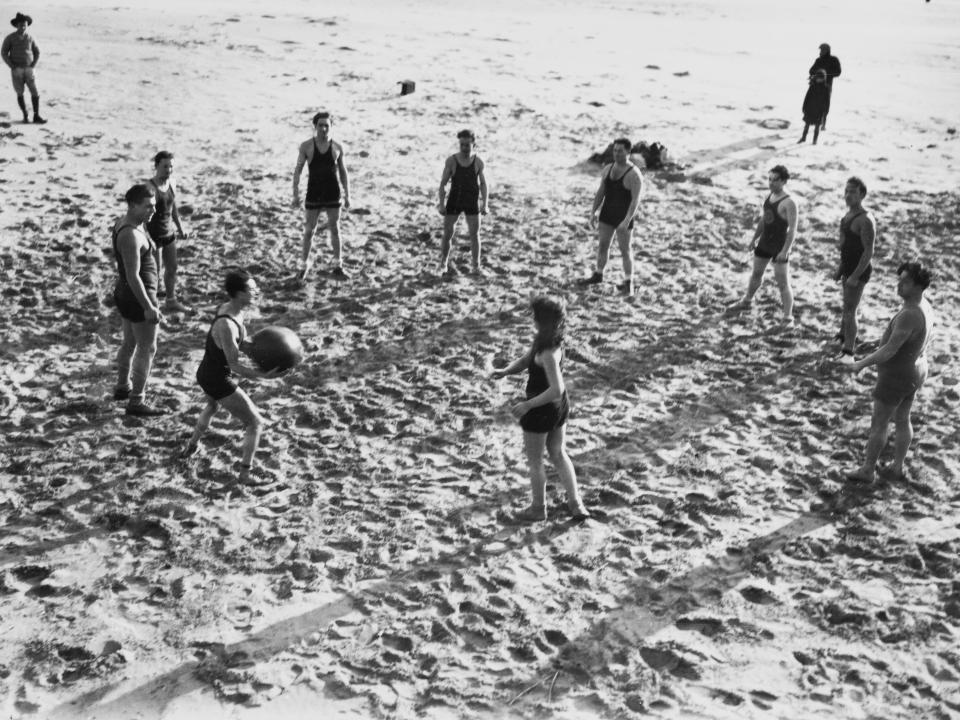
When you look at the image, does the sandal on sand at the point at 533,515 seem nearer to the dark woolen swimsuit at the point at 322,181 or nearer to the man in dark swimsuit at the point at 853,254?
the man in dark swimsuit at the point at 853,254

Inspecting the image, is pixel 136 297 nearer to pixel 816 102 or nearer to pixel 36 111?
pixel 36 111

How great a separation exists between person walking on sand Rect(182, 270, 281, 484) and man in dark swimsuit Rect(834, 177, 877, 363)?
5290mm

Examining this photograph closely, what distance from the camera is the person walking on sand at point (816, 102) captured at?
1634 cm

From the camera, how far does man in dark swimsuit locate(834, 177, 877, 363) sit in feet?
29.5

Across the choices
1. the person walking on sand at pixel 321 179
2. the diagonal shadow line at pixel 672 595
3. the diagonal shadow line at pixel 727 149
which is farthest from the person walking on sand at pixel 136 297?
the diagonal shadow line at pixel 727 149

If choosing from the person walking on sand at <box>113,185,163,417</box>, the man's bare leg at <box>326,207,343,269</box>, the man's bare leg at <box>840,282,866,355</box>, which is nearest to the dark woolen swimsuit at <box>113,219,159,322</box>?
the person walking on sand at <box>113,185,163,417</box>

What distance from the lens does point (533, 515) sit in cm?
710

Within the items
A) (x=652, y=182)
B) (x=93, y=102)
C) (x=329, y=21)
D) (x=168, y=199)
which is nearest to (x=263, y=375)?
(x=168, y=199)

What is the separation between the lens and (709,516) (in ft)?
23.7

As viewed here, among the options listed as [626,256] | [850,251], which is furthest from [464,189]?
[850,251]

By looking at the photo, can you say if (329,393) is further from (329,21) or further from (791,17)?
(791,17)

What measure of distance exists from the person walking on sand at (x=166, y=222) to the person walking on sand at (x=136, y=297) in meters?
1.26

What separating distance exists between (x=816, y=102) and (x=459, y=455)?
11.3m

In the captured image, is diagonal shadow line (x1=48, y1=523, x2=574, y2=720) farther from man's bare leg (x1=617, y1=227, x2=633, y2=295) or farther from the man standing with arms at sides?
the man standing with arms at sides
